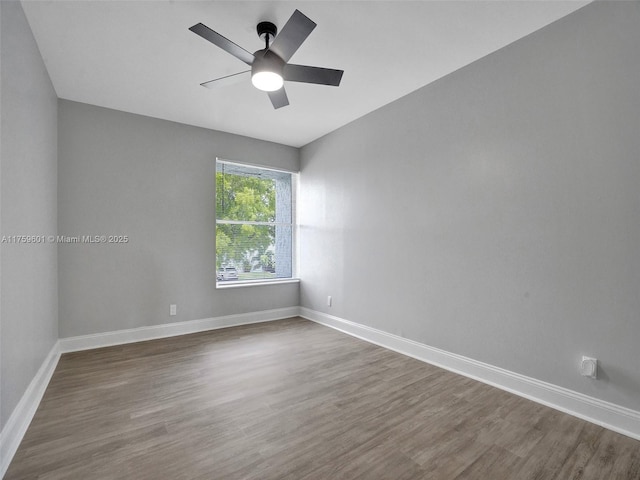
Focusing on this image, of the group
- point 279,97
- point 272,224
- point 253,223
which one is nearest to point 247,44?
point 279,97

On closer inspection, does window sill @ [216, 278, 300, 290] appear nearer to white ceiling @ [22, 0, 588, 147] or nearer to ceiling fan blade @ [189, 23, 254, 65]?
white ceiling @ [22, 0, 588, 147]

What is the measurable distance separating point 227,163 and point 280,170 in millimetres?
826

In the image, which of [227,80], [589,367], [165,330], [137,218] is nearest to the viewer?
[589,367]

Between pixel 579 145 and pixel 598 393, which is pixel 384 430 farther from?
pixel 579 145

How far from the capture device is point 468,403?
2.24m

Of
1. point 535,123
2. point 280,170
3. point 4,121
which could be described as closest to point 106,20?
point 4,121

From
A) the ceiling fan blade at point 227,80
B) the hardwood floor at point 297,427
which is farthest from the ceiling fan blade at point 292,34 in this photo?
the hardwood floor at point 297,427

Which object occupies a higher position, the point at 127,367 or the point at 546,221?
the point at 546,221

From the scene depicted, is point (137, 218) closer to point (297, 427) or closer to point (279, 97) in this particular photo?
point (279, 97)

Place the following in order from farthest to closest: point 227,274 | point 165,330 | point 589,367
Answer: point 227,274
point 165,330
point 589,367

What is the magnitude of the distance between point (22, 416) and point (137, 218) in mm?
2284

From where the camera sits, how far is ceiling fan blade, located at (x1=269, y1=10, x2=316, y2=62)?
68.8 inches

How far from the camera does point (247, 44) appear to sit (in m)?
2.44

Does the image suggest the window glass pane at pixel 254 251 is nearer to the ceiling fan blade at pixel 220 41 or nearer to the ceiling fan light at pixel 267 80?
the ceiling fan light at pixel 267 80
